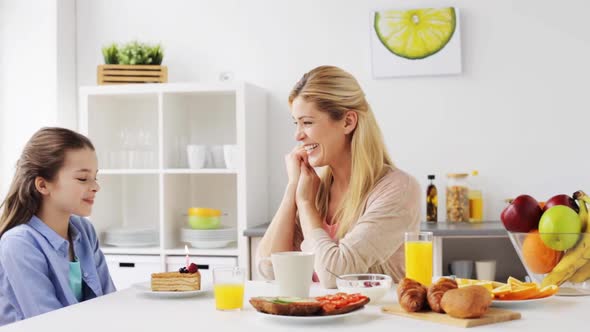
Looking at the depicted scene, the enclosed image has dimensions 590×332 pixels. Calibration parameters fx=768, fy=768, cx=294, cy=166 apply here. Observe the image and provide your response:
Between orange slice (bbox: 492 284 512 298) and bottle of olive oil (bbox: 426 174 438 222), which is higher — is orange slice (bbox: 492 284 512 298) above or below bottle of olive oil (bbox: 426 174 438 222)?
below

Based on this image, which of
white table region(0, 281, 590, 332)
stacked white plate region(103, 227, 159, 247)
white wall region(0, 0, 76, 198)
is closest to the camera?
white table region(0, 281, 590, 332)

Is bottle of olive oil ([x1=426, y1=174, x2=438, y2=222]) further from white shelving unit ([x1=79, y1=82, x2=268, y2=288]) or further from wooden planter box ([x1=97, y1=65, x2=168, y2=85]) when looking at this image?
wooden planter box ([x1=97, y1=65, x2=168, y2=85])

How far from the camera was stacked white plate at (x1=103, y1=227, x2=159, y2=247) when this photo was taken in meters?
3.88

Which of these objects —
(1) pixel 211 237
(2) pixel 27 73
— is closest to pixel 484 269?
(1) pixel 211 237

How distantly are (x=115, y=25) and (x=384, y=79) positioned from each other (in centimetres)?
155

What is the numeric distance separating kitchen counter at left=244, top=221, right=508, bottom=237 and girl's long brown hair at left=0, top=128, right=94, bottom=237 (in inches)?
48.5

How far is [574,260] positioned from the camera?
64.7 inches

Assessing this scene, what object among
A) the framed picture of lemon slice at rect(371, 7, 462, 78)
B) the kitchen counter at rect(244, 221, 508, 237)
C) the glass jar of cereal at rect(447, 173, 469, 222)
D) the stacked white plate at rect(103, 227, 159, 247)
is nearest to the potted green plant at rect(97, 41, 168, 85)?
the stacked white plate at rect(103, 227, 159, 247)

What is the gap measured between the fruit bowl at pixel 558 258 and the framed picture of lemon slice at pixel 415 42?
2288mm

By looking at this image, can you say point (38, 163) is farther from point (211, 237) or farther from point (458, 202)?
point (458, 202)

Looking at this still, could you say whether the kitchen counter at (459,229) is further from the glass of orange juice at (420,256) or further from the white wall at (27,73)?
the glass of orange juice at (420,256)

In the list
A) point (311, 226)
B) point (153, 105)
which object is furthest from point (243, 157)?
point (311, 226)

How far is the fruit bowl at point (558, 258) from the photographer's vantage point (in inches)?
63.5

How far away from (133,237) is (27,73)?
3.63ft
